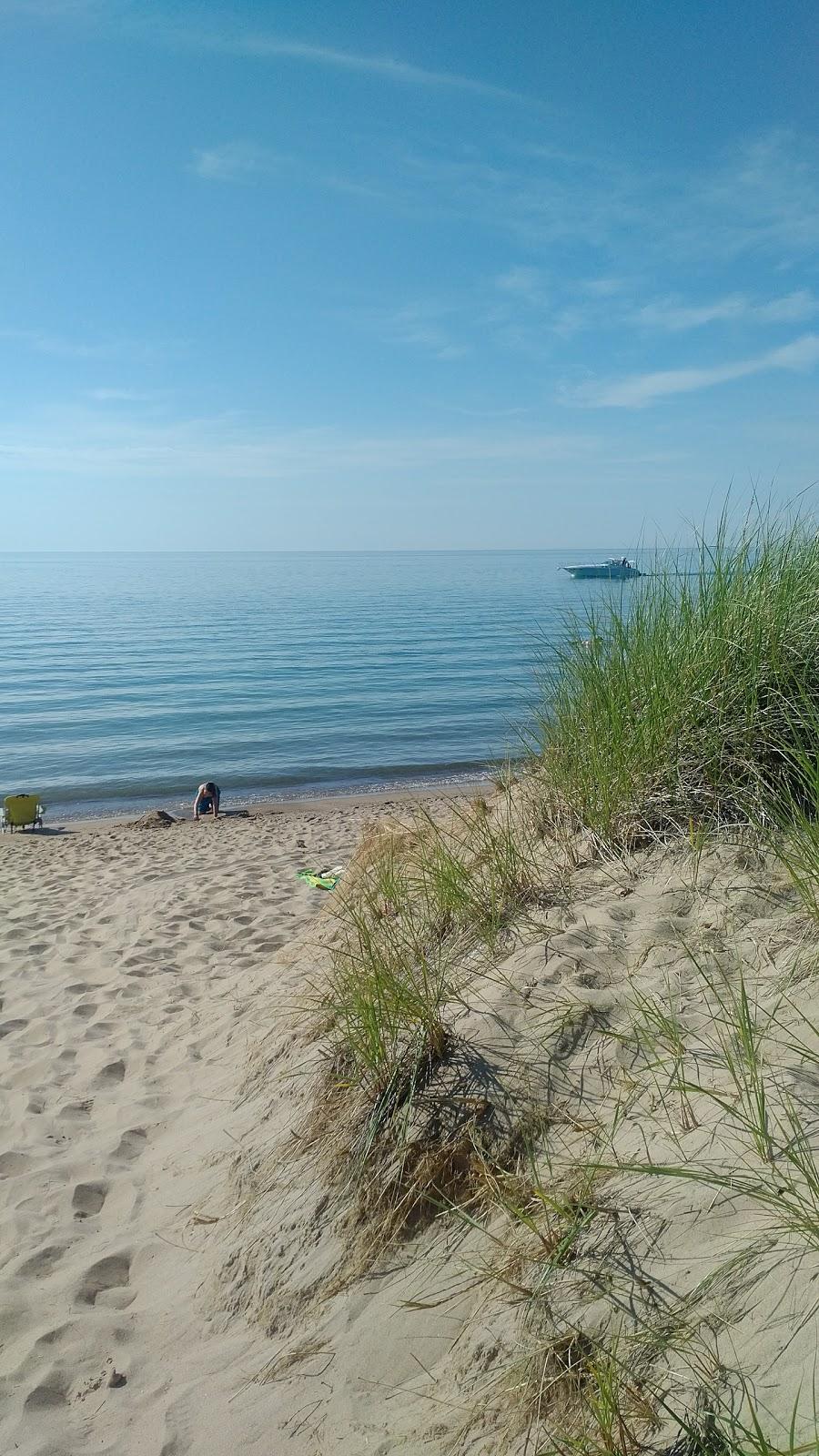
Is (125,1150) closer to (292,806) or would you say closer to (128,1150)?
(128,1150)

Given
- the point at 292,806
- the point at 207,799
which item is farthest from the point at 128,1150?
the point at 292,806

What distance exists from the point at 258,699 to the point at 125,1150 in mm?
20898

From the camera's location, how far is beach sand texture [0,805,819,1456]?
217 centimetres

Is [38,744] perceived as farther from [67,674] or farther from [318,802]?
[67,674]

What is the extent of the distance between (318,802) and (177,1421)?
13310 mm

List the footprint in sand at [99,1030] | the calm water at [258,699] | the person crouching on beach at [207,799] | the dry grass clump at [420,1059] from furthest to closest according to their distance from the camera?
the calm water at [258,699] < the person crouching on beach at [207,799] < the footprint in sand at [99,1030] < the dry grass clump at [420,1059]

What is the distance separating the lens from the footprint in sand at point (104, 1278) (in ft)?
10.6

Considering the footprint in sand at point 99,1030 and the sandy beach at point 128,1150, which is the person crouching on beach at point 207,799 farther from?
the footprint in sand at point 99,1030

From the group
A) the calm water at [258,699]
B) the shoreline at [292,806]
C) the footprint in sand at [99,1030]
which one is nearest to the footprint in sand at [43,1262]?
the footprint in sand at [99,1030]

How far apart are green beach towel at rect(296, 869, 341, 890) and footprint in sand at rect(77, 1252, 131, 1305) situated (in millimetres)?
5114

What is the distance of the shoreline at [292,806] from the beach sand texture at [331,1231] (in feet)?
30.0

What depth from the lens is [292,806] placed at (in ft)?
51.0

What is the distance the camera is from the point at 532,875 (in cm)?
411

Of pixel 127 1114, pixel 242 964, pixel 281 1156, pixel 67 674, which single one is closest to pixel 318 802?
pixel 242 964
